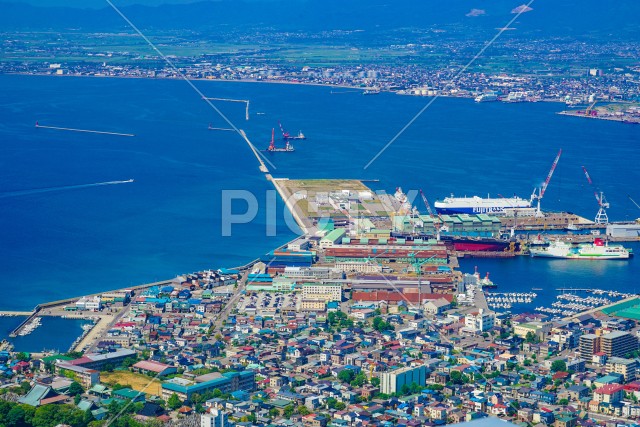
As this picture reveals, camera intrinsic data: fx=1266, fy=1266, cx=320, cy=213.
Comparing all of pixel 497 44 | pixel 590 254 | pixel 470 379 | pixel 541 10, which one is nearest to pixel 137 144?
pixel 590 254

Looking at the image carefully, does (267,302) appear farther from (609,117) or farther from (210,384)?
(609,117)

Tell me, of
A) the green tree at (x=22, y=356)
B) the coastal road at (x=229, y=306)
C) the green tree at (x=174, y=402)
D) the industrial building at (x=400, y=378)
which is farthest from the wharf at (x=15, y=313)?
the industrial building at (x=400, y=378)

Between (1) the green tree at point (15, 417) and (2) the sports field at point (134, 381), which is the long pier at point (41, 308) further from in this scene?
(1) the green tree at point (15, 417)

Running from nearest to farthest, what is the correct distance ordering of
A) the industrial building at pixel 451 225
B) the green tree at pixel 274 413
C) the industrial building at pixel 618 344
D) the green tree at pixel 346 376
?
the green tree at pixel 274 413 → the green tree at pixel 346 376 → the industrial building at pixel 618 344 → the industrial building at pixel 451 225

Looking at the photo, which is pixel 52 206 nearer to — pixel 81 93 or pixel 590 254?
pixel 590 254

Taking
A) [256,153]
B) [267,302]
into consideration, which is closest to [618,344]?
[267,302]

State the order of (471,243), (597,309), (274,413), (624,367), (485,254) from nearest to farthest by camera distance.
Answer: (274,413), (624,367), (597,309), (485,254), (471,243)

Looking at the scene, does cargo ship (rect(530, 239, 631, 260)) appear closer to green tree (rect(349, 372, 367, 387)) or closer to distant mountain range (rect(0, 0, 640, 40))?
green tree (rect(349, 372, 367, 387))
